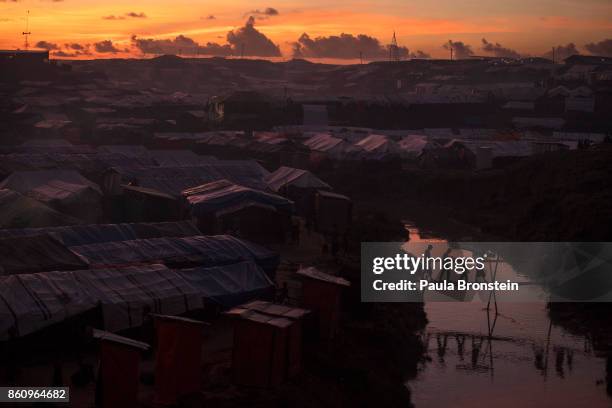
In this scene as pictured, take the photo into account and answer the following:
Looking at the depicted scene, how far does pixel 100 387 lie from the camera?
18.2ft

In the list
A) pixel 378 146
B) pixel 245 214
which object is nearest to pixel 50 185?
pixel 245 214

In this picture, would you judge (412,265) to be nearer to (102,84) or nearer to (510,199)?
(510,199)

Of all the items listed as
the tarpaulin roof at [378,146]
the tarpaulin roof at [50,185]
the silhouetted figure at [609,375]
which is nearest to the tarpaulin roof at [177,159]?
the tarpaulin roof at [50,185]

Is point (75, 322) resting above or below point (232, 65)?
below

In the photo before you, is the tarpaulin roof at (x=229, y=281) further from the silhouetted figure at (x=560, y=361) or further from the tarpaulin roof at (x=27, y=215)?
the tarpaulin roof at (x=27, y=215)

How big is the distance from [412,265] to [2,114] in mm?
19903

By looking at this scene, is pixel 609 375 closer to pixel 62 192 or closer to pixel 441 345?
pixel 441 345

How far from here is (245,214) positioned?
41.0ft

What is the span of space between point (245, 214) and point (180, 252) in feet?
11.0

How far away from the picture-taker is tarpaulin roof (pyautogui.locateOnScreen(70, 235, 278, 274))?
29.3ft

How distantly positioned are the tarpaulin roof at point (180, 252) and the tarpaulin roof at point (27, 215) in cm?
208

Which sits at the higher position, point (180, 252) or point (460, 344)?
point (180, 252)

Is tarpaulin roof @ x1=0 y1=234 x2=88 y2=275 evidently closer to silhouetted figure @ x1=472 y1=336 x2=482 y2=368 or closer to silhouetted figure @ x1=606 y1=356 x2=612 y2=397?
silhouetted figure @ x1=472 y1=336 x2=482 y2=368

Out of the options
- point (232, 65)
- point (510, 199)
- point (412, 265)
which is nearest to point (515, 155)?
point (510, 199)
